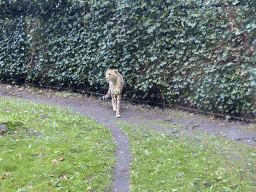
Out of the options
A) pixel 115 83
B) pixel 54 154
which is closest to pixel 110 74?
A: pixel 115 83

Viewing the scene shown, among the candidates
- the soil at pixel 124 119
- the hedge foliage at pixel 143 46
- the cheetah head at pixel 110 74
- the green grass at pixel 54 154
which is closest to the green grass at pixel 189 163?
the soil at pixel 124 119

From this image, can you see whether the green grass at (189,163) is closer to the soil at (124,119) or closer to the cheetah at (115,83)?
the soil at (124,119)

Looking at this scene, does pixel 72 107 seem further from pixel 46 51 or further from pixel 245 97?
pixel 245 97

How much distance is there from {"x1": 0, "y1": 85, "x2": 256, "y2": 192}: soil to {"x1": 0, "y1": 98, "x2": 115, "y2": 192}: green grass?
24 cm

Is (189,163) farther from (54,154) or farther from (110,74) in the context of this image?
(110,74)

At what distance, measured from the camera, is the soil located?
192 inches

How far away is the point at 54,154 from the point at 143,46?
611 cm

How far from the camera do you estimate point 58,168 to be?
4.08 meters

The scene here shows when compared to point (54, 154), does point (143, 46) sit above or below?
above

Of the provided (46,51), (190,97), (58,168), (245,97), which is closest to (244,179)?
(58,168)

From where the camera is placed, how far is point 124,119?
805cm

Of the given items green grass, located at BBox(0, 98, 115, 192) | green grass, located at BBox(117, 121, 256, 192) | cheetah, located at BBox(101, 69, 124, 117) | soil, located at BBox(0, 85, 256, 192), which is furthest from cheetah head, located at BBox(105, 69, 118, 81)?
green grass, located at BBox(117, 121, 256, 192)

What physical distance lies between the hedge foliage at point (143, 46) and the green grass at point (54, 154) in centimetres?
370

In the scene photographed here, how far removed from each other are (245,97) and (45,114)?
6127 millimetres
